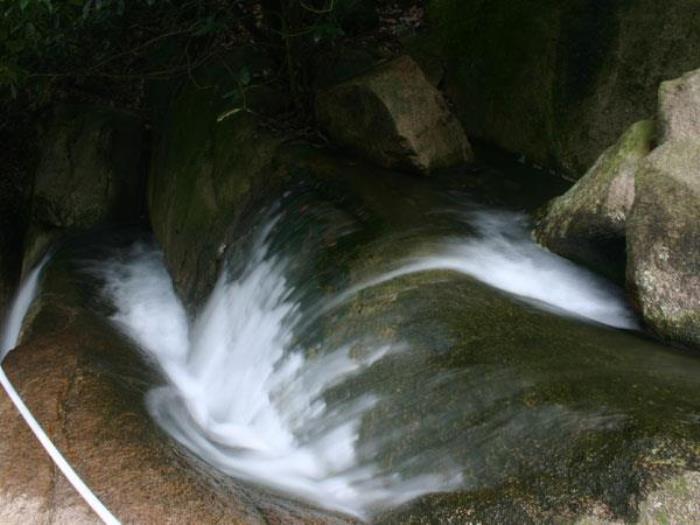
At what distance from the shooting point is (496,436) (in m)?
2.95

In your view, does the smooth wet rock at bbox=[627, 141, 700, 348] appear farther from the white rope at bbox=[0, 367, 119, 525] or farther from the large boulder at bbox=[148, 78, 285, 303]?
the large boulder at bbox=[148, 78, 285, 303]

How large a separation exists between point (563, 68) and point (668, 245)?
110 inches

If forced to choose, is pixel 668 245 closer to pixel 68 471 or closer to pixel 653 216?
pixel 653 216

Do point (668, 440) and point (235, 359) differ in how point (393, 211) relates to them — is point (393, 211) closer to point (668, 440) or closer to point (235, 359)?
point (235, 359)

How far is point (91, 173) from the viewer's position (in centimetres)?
788

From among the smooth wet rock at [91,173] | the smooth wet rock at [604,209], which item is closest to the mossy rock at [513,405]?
the smooth wet rock at [604,209]

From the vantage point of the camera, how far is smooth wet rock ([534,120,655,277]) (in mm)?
4301

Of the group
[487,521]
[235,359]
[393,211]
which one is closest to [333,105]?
[393,211]

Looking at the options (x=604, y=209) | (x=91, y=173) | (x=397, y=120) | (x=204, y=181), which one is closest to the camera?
(x=604, y=209)

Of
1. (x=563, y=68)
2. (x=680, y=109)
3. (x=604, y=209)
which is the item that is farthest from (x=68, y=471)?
(x=563, y=68)

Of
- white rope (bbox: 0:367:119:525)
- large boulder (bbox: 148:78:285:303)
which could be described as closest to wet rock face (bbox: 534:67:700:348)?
large boulder (bbox: 148:78:285:303)

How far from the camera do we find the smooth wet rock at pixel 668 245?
3.63 m

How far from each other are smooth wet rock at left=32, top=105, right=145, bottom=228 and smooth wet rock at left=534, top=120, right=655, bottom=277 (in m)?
4.72

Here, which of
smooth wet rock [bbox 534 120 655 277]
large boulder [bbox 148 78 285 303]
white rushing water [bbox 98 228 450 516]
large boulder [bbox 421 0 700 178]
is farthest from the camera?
large boulder [bbox 148 78 285 303]
